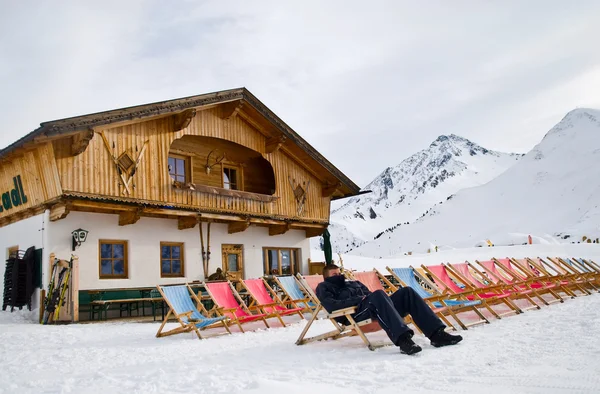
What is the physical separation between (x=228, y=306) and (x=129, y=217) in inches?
197

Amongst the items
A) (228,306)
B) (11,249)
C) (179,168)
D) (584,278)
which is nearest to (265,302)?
(228,306)

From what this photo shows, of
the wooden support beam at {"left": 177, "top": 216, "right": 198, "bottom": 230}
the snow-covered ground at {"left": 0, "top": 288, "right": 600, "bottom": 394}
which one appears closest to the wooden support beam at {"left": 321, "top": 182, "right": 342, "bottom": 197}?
the wooden support beam at {"left": 177, "top": 216, "right": 198, "bottom": 230}

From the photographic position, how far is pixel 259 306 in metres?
8.72

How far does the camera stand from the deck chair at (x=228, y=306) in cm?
828

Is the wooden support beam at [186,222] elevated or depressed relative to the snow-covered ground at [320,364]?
elevated

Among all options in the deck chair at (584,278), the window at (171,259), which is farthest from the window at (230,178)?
the deck chair at (584,278)

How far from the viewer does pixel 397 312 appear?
536cm

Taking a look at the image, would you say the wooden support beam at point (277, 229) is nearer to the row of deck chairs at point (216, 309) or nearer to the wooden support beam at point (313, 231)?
the wooden support beam at point (313, 231)

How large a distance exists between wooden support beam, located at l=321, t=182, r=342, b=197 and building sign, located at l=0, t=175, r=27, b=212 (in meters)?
9.25

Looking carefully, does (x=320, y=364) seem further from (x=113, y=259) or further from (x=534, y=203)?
(x=534, y=203)

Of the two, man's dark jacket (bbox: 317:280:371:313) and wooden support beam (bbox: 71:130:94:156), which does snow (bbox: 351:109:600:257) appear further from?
man's dark jacket (bbox: 317:280:371:313)

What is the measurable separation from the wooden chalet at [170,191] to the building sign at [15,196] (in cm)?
3

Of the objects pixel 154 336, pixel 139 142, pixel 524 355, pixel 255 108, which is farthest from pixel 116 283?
pixel 524 355

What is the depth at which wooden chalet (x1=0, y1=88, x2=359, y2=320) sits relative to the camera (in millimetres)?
11570
